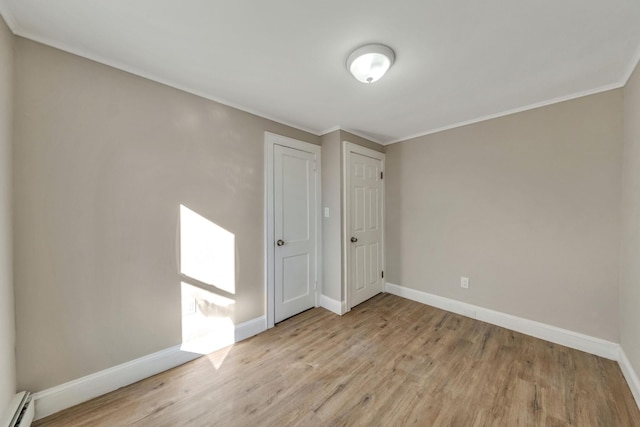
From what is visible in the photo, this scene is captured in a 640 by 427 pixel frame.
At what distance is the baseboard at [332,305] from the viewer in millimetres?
2744

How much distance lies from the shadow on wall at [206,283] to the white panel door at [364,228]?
1.41m

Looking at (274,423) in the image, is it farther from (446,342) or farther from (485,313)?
(485,313)

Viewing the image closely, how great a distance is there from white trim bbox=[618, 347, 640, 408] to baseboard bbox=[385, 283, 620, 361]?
3.9 inches

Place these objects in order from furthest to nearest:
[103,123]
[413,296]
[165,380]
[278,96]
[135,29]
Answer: [413,296], [278,96], [165,380], [103,123], [135,29]

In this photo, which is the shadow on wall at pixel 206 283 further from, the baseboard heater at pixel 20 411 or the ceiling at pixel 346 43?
the ceiling at pixel 346 43

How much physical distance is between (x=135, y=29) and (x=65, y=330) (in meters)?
1.88

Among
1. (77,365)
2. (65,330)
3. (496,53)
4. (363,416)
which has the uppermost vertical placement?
(496,53)

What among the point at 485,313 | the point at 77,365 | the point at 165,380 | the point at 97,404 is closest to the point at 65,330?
the point at 77,365

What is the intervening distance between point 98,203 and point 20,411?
1185 millimetres

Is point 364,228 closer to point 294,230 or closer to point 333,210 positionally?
point 333,210

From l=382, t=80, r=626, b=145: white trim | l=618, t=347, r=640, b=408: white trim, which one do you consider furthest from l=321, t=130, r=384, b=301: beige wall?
l=618, t=347, r=640, b=408: white trim

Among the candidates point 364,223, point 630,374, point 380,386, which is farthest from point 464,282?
point 380,386

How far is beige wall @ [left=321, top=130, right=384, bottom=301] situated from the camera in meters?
2.79

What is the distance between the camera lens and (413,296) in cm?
314
